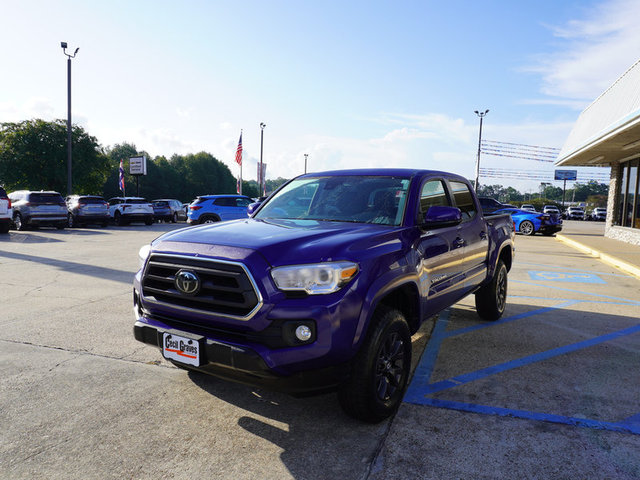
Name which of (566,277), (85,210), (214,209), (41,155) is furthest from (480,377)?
(41,155)

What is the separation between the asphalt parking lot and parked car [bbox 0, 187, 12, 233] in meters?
13.1

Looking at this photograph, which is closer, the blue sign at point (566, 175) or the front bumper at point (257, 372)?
the front bumper at point (257, 372)

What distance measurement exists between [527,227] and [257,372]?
2198 cm

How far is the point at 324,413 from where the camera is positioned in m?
3.29

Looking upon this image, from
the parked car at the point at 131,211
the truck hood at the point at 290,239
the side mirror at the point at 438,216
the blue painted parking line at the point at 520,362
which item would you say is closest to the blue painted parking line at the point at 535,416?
the blue painted parking line at the point at 520,362

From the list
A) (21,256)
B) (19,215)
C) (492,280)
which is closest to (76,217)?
(19,215)

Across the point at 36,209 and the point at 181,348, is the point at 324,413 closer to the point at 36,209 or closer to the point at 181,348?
the point at 181,348

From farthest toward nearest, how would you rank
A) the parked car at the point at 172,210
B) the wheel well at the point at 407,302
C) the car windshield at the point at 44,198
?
the parked car at the point at 172,210 < the car windshield at the point at 44,198 < the wheel well at the point at 407,302

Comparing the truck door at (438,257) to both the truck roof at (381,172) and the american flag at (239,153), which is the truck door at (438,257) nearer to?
the truck roof at (381,172)

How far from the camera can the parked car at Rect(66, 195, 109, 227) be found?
21.8m

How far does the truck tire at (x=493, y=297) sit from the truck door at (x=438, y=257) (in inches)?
50.0

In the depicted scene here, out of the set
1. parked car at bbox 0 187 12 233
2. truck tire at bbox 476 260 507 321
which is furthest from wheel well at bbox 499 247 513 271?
parked car at bbox 0 187 12 233

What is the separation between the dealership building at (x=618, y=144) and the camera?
12.8 metres

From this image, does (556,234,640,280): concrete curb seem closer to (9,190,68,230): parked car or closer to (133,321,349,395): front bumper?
(133,321,349,395): front bumper
